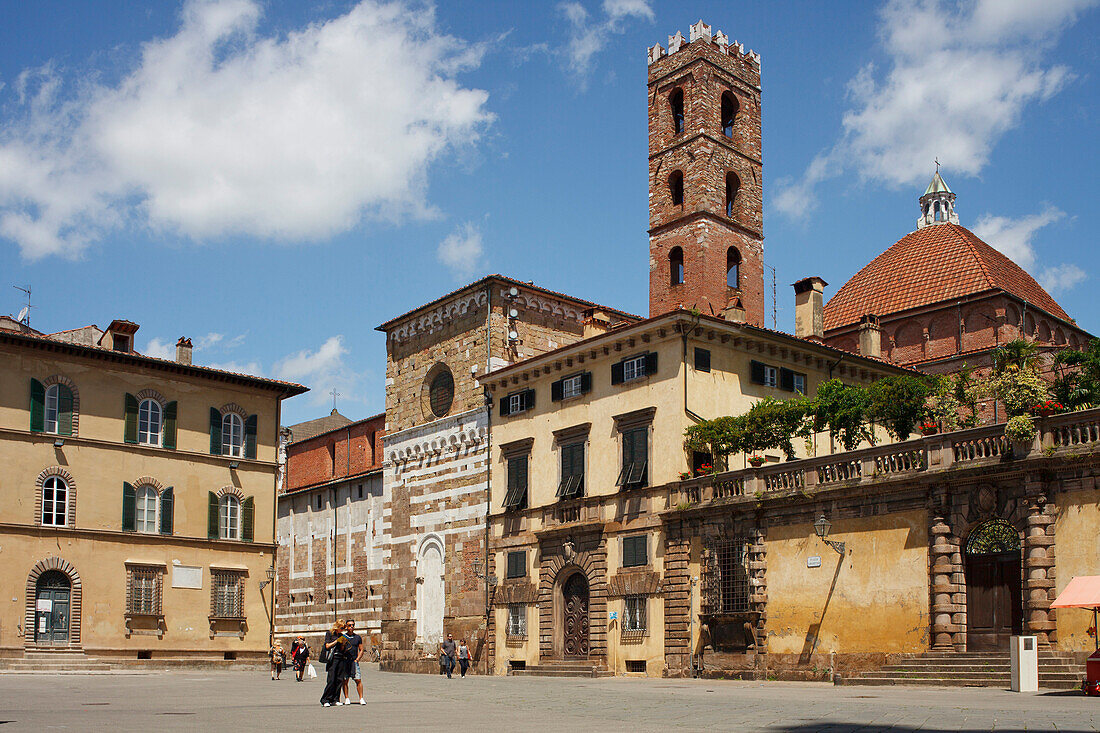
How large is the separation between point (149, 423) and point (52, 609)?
715 centimetres

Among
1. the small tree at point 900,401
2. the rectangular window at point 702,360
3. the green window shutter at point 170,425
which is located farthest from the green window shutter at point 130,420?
the small tree at point 900,401

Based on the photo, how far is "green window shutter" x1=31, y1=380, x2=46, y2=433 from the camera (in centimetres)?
3875

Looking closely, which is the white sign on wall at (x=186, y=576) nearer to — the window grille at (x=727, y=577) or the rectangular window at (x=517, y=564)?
the rectangular window at (x=517, y=564)

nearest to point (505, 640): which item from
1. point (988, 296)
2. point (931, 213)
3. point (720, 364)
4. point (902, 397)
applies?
point (720, 364)

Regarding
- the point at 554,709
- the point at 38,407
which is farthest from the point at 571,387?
the point at 554,709

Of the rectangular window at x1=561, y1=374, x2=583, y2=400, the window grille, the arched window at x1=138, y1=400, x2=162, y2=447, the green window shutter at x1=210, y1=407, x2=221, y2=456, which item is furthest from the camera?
the green window shutter at x1=210, y1=407, x2=221, y2=456

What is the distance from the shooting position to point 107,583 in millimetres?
39281

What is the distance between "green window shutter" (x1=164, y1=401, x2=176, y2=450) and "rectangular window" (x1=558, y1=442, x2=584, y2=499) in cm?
1407

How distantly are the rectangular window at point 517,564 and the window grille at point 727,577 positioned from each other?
858 cm

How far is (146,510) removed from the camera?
40.9 metres

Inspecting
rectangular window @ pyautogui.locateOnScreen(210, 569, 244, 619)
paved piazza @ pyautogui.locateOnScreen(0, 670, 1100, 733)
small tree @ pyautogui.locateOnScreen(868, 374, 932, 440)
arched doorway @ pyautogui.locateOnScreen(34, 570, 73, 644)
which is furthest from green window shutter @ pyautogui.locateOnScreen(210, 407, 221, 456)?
small tree @ pyautogui.locateOnScreen(868, 374, 932, 440)

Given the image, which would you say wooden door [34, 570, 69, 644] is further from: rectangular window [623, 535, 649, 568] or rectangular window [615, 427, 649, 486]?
rectangular window [615, 427, 649, 486]

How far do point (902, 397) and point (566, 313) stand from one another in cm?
1693

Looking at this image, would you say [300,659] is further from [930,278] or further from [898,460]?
[930,278]
